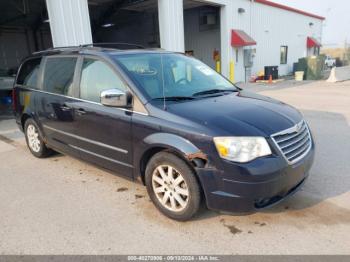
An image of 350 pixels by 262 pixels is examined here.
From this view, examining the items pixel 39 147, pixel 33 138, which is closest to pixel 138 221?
pixel 39 147

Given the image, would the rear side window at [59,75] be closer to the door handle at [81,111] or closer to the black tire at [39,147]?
the door handle at [81,111]

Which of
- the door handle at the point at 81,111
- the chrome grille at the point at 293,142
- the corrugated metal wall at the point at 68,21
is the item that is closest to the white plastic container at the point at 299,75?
the corrugated metal wall at the point at 68,21

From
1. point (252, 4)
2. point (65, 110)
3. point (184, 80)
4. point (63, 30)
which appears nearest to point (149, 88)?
point (184, 80)

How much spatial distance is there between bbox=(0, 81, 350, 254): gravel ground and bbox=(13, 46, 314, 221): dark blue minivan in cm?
29

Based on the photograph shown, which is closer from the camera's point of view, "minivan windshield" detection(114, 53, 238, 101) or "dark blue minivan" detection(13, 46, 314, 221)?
"dark blue minivan" detection(13, 46, 314, 221)

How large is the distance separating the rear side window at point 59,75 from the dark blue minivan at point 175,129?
2 centimetres

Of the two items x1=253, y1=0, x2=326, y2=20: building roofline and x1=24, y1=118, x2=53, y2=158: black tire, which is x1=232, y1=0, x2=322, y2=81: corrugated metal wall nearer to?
x1=253, y1=0, x2=326, y2=20: building roofline

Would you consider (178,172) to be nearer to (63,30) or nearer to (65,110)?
(65,110)

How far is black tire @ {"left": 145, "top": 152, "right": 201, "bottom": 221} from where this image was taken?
9.00 feet

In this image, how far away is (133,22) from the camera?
73.4 feet

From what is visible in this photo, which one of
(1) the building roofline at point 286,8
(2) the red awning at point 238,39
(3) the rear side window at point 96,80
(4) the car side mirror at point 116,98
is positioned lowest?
(4) the car side mirror at point 116,98

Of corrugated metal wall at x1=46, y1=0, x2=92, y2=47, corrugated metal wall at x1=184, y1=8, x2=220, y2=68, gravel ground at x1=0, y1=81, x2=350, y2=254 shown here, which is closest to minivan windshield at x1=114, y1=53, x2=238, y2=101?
gravel ground at x1=0, y1=81, x2=350, y2=254

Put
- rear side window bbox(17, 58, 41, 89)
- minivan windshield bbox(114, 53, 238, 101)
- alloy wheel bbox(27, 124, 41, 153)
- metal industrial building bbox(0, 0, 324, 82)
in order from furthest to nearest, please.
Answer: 1. metal industrial building bbox(0, 0, 324, 82)
2. alloy wheel bbox(27, 124, 41, 153)
3. rear side window bbox(17, 58, 41, 89)
4. minivan windshield bbox(114, 53, 238, 101)

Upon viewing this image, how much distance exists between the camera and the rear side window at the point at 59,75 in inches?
Result: 156
